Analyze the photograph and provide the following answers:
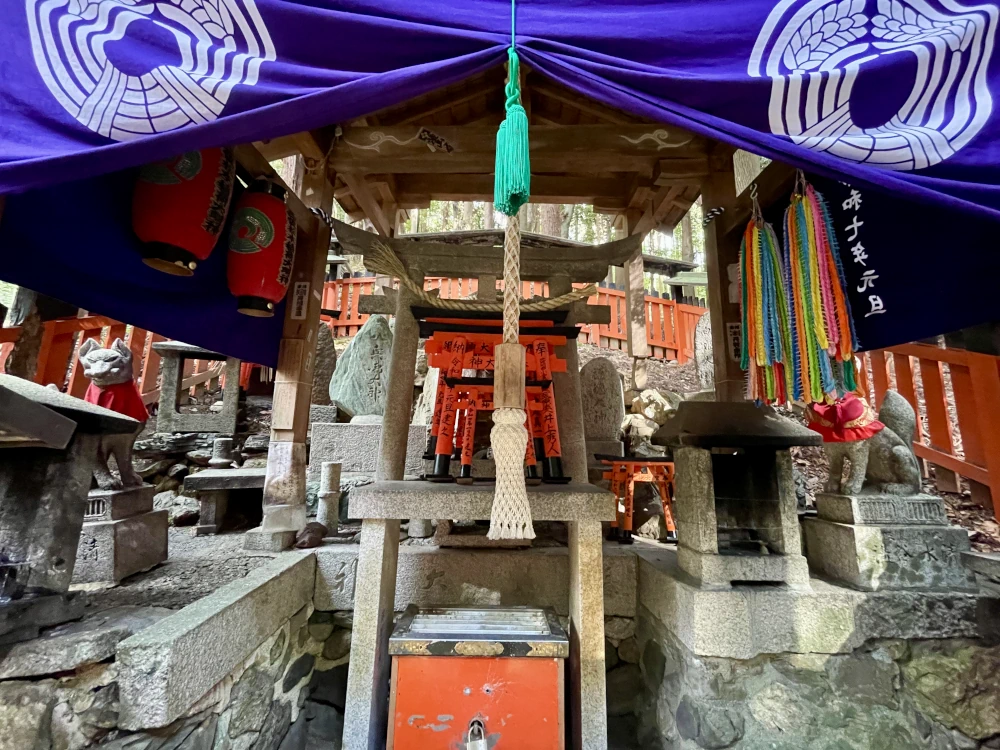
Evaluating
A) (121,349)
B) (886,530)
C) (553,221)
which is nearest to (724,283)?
(886,530)

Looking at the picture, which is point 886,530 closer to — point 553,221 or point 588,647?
point 588,647

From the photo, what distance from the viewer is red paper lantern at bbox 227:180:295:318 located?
2.70 metres

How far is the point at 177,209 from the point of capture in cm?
218

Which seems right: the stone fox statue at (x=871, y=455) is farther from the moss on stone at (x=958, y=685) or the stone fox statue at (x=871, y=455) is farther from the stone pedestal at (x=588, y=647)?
the stone pedestal at (x=588, y=647)

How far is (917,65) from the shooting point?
163 centimetres

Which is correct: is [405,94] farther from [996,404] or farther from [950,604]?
[996,404]

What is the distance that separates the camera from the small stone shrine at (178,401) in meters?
7.51

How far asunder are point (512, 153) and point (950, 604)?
3.79 m

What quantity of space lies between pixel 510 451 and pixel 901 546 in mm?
2824

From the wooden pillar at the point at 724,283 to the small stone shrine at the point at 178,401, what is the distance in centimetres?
781

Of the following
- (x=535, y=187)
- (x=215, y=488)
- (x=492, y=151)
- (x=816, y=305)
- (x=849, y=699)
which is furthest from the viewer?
(x=215, y=488)

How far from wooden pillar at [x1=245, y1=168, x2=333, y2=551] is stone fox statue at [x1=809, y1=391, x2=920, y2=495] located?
3951 millimetres

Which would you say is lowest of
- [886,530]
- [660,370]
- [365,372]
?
[886,530]

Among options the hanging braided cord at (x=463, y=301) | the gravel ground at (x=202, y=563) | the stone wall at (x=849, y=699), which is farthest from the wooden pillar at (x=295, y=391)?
the stone wall at (x=849, y=699)
